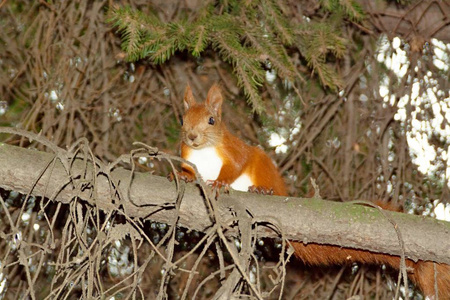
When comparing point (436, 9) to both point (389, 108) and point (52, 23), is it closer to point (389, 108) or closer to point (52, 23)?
point (389, 108)

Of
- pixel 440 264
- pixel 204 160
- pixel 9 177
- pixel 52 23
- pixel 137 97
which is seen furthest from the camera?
pixel 137 97

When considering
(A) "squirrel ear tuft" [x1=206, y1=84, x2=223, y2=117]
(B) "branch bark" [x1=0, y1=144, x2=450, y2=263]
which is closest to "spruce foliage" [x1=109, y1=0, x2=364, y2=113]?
(A) "squirrel ear tuft" [x1=206, y1=84, x2=223, y2=117]

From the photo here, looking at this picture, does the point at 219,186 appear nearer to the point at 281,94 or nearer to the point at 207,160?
the point at 207,160

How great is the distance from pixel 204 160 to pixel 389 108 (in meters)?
0.88

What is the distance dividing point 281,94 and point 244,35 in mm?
607

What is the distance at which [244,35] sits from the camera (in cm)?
214

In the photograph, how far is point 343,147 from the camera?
2.65 m

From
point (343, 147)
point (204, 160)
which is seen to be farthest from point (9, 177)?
point (343, 147)

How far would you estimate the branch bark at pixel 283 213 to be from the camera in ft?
5.31

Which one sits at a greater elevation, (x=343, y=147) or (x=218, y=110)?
(x=343, y=147)

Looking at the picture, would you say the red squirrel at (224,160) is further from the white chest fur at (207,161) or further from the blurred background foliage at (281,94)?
the blurred background foliage at (281,94)

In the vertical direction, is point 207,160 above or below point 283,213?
above

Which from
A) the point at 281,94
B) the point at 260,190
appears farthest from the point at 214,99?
the point at 281,94

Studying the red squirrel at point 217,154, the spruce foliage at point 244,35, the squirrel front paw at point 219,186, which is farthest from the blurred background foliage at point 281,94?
the squirrel front paw at point 219,186
